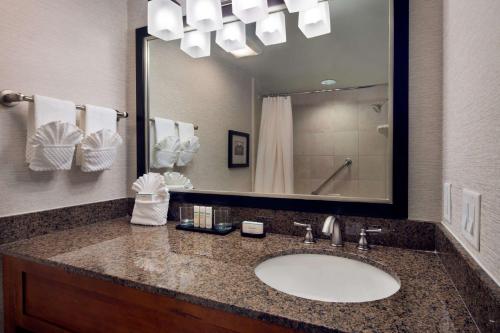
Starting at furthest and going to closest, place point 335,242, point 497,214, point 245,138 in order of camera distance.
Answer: point 245,138, point 335,242, point 497,214

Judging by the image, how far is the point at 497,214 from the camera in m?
0.48

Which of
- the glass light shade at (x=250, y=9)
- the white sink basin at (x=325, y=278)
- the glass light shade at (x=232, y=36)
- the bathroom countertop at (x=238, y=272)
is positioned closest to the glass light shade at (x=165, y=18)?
the glass light shade at (x=232, y=36)

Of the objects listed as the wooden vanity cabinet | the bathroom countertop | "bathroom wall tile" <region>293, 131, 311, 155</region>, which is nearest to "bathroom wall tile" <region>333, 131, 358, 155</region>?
"bathroom wall tile" <region>293, 131, 311, 155</region>

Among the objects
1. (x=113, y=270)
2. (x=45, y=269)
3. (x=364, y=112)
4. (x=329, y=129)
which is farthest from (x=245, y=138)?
(x=45, y=269)

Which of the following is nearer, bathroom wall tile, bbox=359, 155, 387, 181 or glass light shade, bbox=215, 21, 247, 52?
bathroom wall tile, bbox=359, 155, 387, 181

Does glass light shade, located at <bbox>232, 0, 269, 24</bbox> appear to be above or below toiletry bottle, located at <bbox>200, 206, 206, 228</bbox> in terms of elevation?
above

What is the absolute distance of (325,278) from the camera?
98 centimetres

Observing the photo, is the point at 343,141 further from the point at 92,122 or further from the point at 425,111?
the point at 92,122

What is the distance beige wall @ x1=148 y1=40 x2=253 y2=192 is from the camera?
1.32m

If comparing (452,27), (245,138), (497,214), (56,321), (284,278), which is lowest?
(56,321)

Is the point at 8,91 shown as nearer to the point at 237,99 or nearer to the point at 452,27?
the point at 237,99

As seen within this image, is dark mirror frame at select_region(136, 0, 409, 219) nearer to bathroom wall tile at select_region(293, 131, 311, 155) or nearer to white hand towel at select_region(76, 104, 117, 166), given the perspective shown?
bathroom wall tile at select_region(293, 131, 311, 155)

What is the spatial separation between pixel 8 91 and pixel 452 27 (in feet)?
4.90

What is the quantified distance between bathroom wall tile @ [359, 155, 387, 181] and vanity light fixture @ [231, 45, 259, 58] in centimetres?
66
